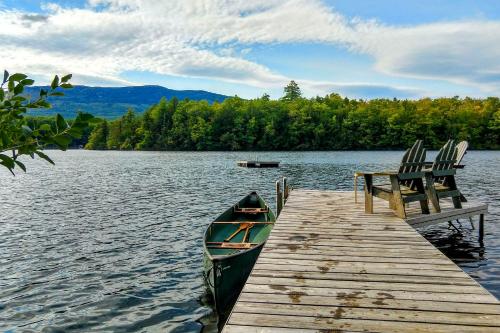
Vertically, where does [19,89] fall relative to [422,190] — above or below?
above

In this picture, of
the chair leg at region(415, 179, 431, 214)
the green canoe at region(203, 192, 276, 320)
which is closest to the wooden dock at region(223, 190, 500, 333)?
the green canoe at region(203, 192, 276, 320)

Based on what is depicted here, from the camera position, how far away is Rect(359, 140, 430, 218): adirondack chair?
982cm

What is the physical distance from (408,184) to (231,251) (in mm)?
5180

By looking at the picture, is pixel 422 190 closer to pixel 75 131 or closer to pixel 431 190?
pixel 431 190

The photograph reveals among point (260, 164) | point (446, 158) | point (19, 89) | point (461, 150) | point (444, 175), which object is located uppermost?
point (19, 89)

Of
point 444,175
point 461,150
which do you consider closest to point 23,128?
point 444,175

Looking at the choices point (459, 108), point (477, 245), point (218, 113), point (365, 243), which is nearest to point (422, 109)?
point (459, 108)

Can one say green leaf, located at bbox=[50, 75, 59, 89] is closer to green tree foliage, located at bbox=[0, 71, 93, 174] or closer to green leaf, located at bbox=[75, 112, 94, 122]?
green tree foliage, located at bbox=[0, 71, 93, 174]

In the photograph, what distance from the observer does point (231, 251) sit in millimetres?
10594

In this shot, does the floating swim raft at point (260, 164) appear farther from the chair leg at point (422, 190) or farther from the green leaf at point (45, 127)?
the green leaf at point (45, 127)

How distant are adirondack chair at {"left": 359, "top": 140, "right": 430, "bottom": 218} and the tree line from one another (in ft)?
373

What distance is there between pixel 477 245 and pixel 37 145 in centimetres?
1524

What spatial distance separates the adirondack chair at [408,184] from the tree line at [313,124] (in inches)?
4480

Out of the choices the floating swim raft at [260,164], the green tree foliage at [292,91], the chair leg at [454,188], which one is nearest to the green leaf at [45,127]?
the chair leg at [454,188]
